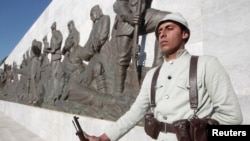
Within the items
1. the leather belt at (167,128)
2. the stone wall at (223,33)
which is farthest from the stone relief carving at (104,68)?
the leather belt at (167,128)

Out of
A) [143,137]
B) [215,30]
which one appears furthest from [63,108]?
[215,30]

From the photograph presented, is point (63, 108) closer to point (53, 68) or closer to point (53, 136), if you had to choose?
point (53, 136)

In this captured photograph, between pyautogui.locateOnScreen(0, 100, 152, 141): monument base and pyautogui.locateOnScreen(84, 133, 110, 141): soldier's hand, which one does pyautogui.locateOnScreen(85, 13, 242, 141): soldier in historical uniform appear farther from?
pyautogui.locateOnScreen(0, 100, 152, 141): monument base

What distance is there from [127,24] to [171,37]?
10.4 feet

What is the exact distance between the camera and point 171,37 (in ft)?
5.23

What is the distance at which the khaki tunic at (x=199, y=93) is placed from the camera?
1.40 m

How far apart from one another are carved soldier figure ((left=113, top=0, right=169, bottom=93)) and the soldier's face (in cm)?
284

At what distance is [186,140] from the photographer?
4.56ft

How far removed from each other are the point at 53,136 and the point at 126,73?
3098 mm

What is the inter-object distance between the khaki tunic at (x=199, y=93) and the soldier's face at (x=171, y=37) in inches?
1.9

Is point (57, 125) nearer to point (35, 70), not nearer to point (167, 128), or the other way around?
point (35, 70)

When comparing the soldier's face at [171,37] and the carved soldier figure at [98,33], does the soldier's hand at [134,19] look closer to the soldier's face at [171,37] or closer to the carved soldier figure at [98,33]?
the carved soldier figure at [98,33]

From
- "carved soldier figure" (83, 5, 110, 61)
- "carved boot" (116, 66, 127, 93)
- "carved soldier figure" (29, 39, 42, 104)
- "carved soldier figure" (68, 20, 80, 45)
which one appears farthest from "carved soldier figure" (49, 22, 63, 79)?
"carved boot" (116, 66, 127, 93)

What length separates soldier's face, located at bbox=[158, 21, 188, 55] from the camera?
1595 mm
